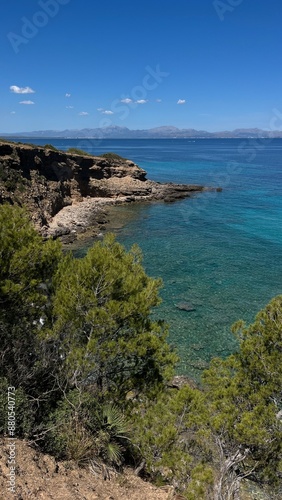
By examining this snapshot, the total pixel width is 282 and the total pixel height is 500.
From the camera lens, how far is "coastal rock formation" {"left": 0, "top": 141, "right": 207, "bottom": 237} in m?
46.9

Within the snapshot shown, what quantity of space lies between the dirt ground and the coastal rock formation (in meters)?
36.3

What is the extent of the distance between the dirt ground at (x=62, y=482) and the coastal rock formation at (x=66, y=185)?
119ft

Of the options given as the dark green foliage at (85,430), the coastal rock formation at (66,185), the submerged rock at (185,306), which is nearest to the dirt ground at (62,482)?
the dark green foliage at (85,430)

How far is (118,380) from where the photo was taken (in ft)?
41.9

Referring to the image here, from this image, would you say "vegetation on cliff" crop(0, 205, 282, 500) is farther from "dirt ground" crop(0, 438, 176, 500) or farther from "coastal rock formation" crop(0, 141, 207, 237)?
"coastal rock formation" crop(0, 141, 207, 237)

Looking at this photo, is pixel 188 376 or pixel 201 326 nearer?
pixel 188 376

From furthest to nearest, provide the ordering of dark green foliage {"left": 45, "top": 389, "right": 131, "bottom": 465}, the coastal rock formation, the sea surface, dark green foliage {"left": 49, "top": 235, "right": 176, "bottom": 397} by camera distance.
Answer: the coastal rock formation, the sea surface, dark green foliage {"left": 49, "top": 235, "right": 176, "bottom": 397}, dark green foliage {"left": 45, "top": 389, "right": 131, "bottom": 465}

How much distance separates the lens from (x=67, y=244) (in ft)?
144

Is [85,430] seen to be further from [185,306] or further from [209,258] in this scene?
[209,258]

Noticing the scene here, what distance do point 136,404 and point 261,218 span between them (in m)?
51.8

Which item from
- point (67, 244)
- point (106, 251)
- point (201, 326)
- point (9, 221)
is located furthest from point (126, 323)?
point (67, 244)

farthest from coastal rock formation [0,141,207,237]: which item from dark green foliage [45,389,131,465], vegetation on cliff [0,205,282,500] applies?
dark green foliage [45,389,131,465]

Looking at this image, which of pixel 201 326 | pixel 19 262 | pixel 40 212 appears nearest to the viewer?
pixel 19 262

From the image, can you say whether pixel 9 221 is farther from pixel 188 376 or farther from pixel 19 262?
pixel 188 376
